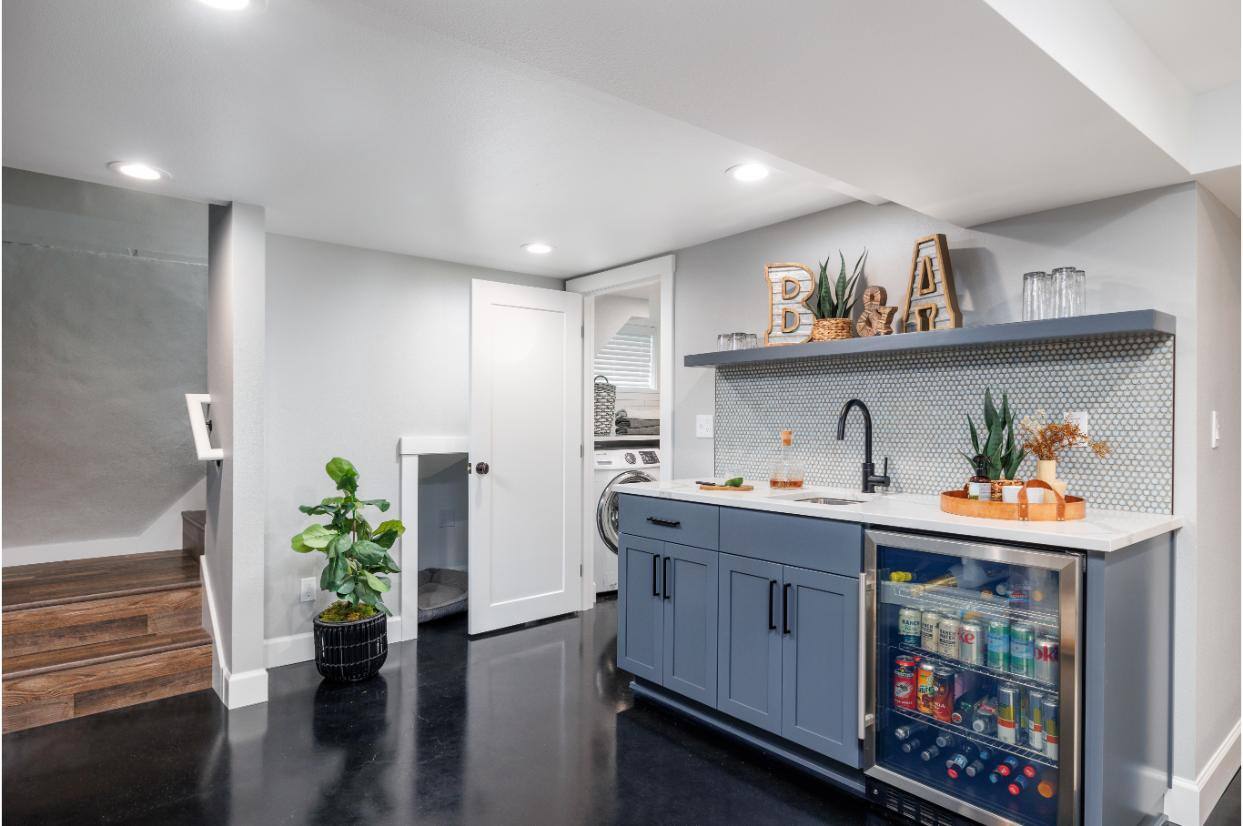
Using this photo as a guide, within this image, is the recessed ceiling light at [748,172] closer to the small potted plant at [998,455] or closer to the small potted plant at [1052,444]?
the small potted plant at [998,455]

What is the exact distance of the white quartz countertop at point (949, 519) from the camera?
78.9 inches

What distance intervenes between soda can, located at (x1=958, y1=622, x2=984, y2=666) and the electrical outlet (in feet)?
2.73

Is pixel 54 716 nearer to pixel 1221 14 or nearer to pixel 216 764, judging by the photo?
pixel 216 764

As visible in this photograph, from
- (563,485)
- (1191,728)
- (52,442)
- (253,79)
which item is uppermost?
(253,79)

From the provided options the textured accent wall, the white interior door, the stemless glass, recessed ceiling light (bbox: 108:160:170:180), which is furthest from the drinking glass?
recessed ceiling light (bbox: 108:160:170:180)

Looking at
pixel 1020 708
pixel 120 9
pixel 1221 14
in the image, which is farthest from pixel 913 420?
pixel 120 9

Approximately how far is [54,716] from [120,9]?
108 inches

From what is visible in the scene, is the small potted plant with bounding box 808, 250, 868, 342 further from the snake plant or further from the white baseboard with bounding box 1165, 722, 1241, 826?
the white baseboard with bounding box 1165, 722, 1241, 826

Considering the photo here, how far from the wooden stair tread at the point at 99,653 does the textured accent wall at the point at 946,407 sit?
2665 millimetres

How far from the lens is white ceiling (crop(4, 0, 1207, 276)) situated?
1.61 metres

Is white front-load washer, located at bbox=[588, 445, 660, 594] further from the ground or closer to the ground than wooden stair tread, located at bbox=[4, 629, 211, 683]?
further from the ground

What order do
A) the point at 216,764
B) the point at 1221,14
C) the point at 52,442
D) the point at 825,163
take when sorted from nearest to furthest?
the point at 1221,14
the point at 825,163
the point at 216,764
the point at 52,442

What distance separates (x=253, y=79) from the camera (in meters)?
2.15

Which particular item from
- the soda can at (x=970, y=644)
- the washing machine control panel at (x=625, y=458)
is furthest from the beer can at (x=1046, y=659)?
the washing machine control panel at (x=625, y=458)
